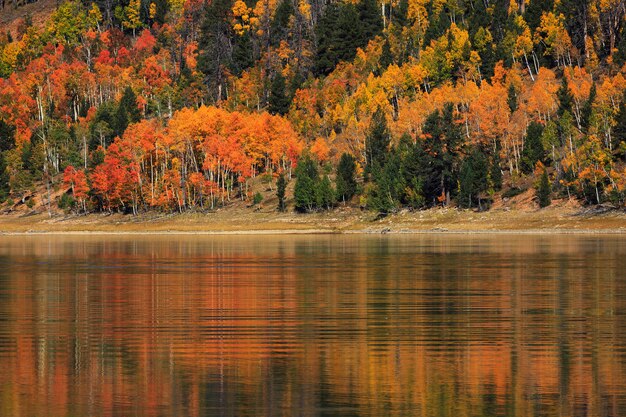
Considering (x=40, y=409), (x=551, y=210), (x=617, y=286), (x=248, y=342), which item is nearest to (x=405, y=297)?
(x=617, y=286)

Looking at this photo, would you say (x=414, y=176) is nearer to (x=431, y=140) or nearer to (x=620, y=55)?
(x=431, y=140)

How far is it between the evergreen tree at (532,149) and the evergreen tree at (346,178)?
73.8 feet

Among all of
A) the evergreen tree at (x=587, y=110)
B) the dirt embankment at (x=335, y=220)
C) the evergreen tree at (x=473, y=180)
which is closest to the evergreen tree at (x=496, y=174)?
the evergreen tree at (x=473, y=180)

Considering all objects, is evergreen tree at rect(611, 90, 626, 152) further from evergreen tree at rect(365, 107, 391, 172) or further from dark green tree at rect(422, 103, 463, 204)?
evergreen tree at rect(365, 107, 391, 172)

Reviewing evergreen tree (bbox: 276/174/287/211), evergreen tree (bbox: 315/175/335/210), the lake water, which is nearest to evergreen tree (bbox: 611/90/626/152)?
evergreen tree (bbox: 315/175/335/210)

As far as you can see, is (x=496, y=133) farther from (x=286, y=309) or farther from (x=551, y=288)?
(x=286, y=309)

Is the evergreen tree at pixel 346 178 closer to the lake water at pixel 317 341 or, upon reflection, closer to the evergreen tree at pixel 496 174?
the evergreen tree at pixel 496 174

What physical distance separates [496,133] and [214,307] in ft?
390

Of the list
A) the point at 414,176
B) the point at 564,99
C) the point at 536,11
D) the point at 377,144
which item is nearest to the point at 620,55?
the point at 564,99

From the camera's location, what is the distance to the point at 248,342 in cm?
3475

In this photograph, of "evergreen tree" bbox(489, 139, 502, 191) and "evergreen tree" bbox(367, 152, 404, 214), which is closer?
"evergreen tree" bbox(367, 152, 404, 214)

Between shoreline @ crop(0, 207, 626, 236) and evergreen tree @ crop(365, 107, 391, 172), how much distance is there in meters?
12.2

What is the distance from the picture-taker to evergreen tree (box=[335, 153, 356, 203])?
15700cm

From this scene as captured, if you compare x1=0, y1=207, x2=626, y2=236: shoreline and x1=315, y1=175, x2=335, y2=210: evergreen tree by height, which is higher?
x1=315, y1=175, x2=335, y2=210: evergreen tree
